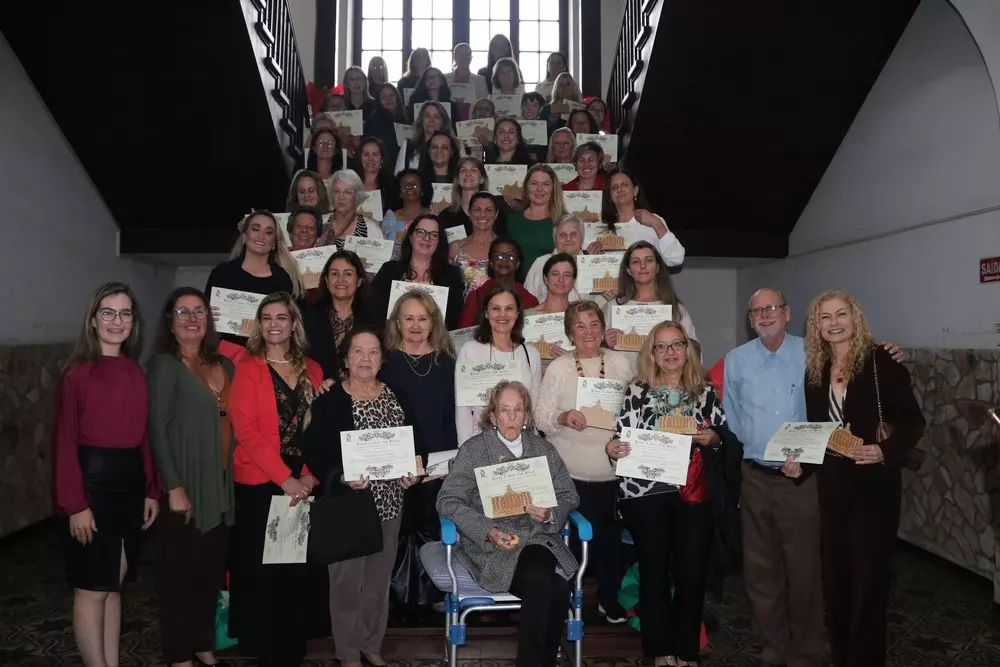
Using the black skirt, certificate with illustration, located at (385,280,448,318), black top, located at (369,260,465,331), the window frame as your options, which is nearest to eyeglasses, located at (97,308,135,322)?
the black skirt

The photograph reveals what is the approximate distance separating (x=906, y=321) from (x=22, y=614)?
599 cm

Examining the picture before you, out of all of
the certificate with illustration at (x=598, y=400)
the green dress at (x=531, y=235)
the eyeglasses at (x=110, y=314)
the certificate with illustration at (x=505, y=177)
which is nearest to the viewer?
the eyeglasses at (x=110, y=314)

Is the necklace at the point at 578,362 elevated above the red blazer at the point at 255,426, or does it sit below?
above

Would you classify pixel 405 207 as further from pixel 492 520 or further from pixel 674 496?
pixel 674 496

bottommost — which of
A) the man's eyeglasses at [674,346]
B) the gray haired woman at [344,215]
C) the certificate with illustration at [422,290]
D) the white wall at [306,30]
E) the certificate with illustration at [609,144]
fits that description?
the man's eyeglasses at [674,346]

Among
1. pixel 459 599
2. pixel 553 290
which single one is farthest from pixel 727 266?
pixel 459 599

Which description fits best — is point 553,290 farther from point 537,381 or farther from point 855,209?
point 855,209

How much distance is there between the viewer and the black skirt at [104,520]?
9.11ft

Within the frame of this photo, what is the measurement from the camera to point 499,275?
4305mm

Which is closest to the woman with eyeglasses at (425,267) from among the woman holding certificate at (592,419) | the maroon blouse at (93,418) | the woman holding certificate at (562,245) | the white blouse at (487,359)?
the woman holding certificate at (562,245)

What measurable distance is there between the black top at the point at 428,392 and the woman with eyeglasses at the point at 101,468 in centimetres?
110

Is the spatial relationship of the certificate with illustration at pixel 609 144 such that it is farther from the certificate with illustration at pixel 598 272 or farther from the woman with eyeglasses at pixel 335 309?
the woman with eyeglasses at pixel 335 309

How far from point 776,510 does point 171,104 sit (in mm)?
5244

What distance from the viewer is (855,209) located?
621 cm
